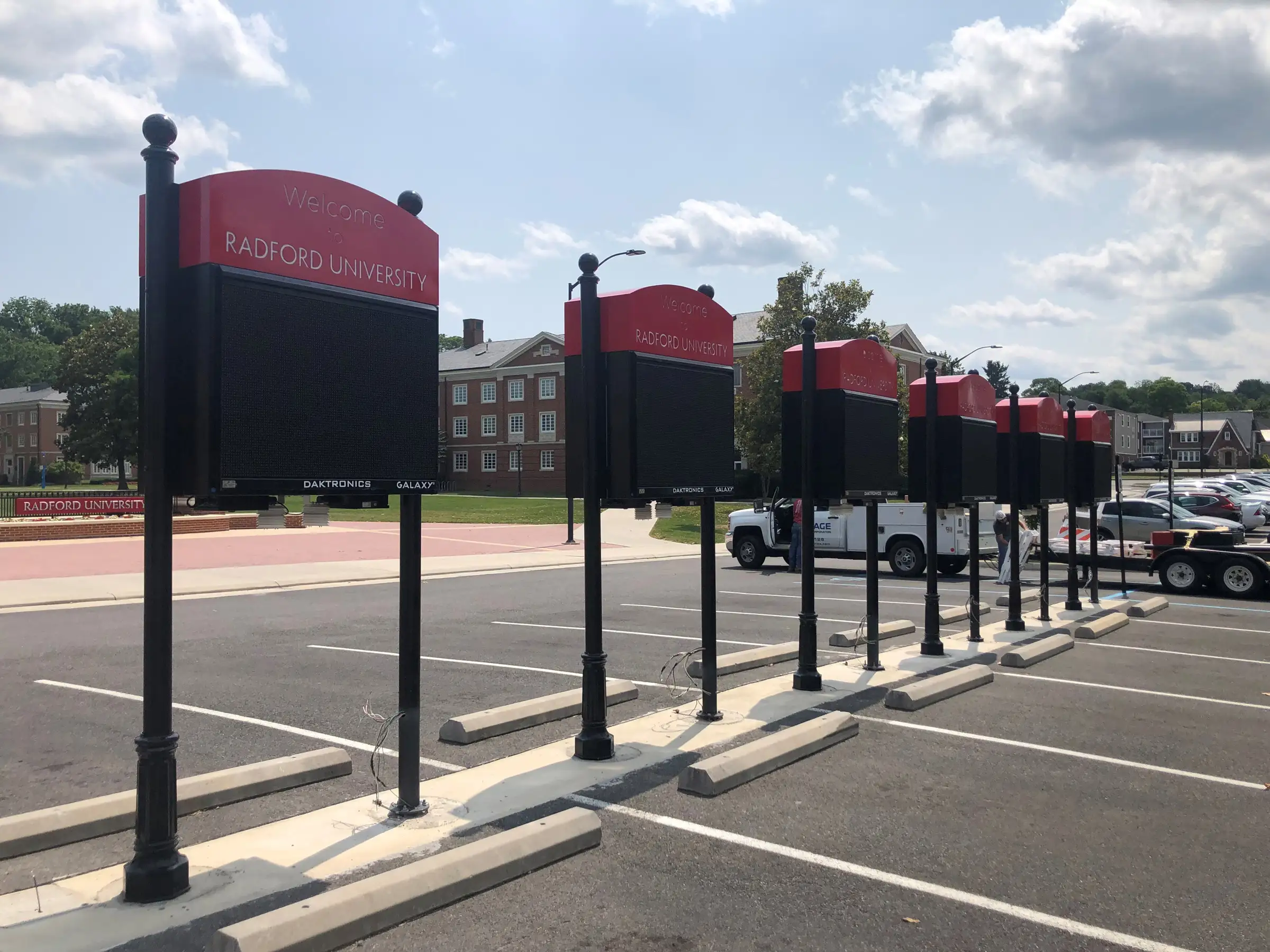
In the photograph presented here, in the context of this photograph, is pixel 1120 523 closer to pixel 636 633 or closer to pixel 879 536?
pixel 879 536

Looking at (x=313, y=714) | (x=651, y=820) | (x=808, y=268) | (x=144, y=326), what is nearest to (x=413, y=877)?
(x=651, y=820)

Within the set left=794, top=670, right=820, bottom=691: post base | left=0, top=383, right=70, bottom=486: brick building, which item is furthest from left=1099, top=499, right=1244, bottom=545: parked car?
left=0, top=383, right=70, bottom=486: brick building

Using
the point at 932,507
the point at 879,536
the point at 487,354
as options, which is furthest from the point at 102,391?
the point at 932,507

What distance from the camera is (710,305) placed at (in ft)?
25.8

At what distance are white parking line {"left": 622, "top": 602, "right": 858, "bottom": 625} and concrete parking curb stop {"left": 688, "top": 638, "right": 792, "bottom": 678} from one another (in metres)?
2.56

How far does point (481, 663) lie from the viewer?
1071 centimetres

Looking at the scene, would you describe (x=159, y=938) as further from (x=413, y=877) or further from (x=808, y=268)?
(x=808, y=268)

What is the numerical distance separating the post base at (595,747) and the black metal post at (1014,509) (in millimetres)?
7830

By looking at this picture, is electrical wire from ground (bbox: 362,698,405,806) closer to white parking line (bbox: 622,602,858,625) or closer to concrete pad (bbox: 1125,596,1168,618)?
white parking line (bbox: 622,602,858,625)

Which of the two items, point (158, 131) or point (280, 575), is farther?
point (280, 575)

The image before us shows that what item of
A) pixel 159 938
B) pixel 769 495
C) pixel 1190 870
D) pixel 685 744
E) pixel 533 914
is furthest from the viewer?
pixel 769 495

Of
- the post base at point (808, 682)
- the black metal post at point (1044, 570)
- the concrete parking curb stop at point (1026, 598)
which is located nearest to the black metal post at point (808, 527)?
the post base at point (808, 682)

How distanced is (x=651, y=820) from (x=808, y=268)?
138 feet

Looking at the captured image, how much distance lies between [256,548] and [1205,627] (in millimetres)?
22770
